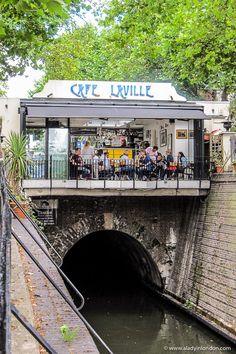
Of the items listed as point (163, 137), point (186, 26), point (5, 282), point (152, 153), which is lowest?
point (5, 282)

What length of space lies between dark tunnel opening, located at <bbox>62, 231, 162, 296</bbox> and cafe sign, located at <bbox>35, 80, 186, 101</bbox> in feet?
15.7

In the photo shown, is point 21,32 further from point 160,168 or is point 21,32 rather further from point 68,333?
point 160,168

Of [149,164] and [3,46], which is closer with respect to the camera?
[3,46]

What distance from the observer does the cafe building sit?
15805mm

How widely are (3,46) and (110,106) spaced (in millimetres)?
4804

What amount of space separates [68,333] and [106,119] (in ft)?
45.0

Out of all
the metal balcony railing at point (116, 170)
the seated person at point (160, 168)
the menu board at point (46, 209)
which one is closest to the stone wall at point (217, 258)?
the metal balcony railing at point (116, 170)

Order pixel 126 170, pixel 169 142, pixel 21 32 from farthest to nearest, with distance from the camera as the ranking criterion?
pixel 169 142
pixel 126 170
pixel 21 32

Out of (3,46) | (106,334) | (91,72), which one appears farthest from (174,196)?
(91,72)

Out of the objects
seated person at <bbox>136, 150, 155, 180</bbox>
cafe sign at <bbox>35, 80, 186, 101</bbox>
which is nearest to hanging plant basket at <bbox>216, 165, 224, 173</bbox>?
seated person at <bbox>136, 150, 155, 180</bbox>

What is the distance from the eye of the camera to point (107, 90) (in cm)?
1758

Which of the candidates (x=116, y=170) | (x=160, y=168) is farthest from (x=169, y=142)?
(x=116, y=170)

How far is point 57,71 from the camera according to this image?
24.9 m

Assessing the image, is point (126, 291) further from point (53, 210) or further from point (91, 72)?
point (91, 72)
